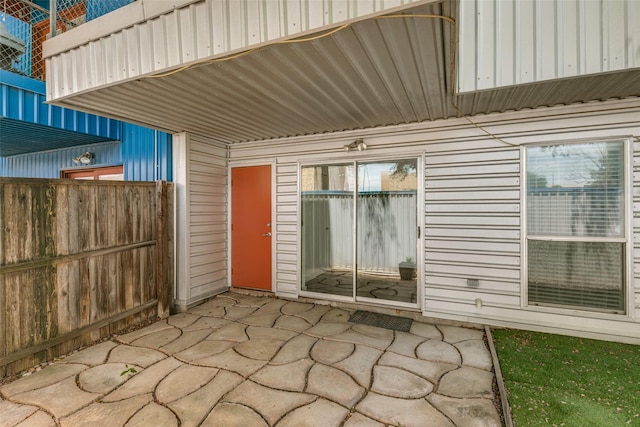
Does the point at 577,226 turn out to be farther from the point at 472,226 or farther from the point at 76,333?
the point at 76,333

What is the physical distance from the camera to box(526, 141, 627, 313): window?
3377mm

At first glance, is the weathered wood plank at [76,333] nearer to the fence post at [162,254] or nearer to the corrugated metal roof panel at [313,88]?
the fence post at [162,254]

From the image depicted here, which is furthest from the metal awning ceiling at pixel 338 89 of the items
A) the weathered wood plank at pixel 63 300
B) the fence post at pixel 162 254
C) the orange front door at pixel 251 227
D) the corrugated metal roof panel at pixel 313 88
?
the weathered wood plank at pixel 63 300

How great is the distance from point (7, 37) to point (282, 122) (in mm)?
4040

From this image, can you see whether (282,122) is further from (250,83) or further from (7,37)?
(7,37)

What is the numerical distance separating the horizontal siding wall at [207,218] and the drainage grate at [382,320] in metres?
2.54

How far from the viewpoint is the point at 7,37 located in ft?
13.8

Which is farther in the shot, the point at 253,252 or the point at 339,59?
the point at 253,252

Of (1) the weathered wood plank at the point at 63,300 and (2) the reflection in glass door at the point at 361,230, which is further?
(2) the reflection in glass door at the point at 361,230

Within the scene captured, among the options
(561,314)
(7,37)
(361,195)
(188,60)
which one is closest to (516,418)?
(561,314)

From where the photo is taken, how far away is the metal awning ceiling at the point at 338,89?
2.20 meters

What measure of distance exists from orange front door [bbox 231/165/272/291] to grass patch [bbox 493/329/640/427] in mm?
3617

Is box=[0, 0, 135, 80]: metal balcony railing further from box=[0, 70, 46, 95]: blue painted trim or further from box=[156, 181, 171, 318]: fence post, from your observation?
box=[156, 181, 171, 318]: fence post

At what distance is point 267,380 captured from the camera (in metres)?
2.65
